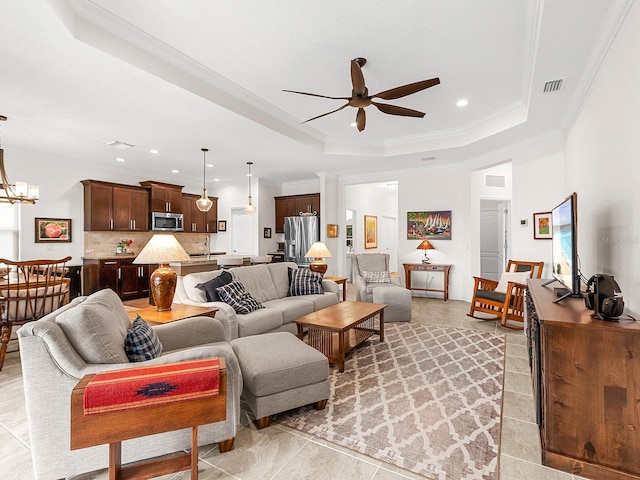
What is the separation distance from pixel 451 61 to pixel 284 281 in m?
3.25

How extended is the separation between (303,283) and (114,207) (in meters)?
4.55

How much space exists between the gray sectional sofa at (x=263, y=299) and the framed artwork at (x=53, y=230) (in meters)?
3.82

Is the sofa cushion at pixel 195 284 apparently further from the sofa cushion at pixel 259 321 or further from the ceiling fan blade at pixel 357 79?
the ceiling fan blade at pixel 357 79

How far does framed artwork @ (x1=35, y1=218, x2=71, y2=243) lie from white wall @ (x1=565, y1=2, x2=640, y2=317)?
7.74 metres

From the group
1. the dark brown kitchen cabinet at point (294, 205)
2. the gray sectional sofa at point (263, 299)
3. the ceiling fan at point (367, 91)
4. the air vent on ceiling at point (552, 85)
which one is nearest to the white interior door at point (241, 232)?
the dark brown kitchen cabinet at point (294, 205)

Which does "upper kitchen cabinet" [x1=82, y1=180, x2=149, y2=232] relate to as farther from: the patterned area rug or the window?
the patterned area rug

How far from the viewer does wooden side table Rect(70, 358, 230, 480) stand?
4.48ft

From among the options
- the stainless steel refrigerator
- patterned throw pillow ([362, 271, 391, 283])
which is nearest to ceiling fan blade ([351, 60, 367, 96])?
patterned throw pillow ([362, 271, 391, 283])

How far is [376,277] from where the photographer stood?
5.39 metres

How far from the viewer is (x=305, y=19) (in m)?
2.51

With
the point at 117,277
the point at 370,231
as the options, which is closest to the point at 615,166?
the point at 370,231

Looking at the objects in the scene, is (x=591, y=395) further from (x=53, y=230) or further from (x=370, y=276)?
(x=53, y=230)

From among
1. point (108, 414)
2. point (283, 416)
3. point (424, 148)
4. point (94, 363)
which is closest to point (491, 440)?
point (283, 416)

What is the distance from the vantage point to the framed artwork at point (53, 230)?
5664 millimetres
